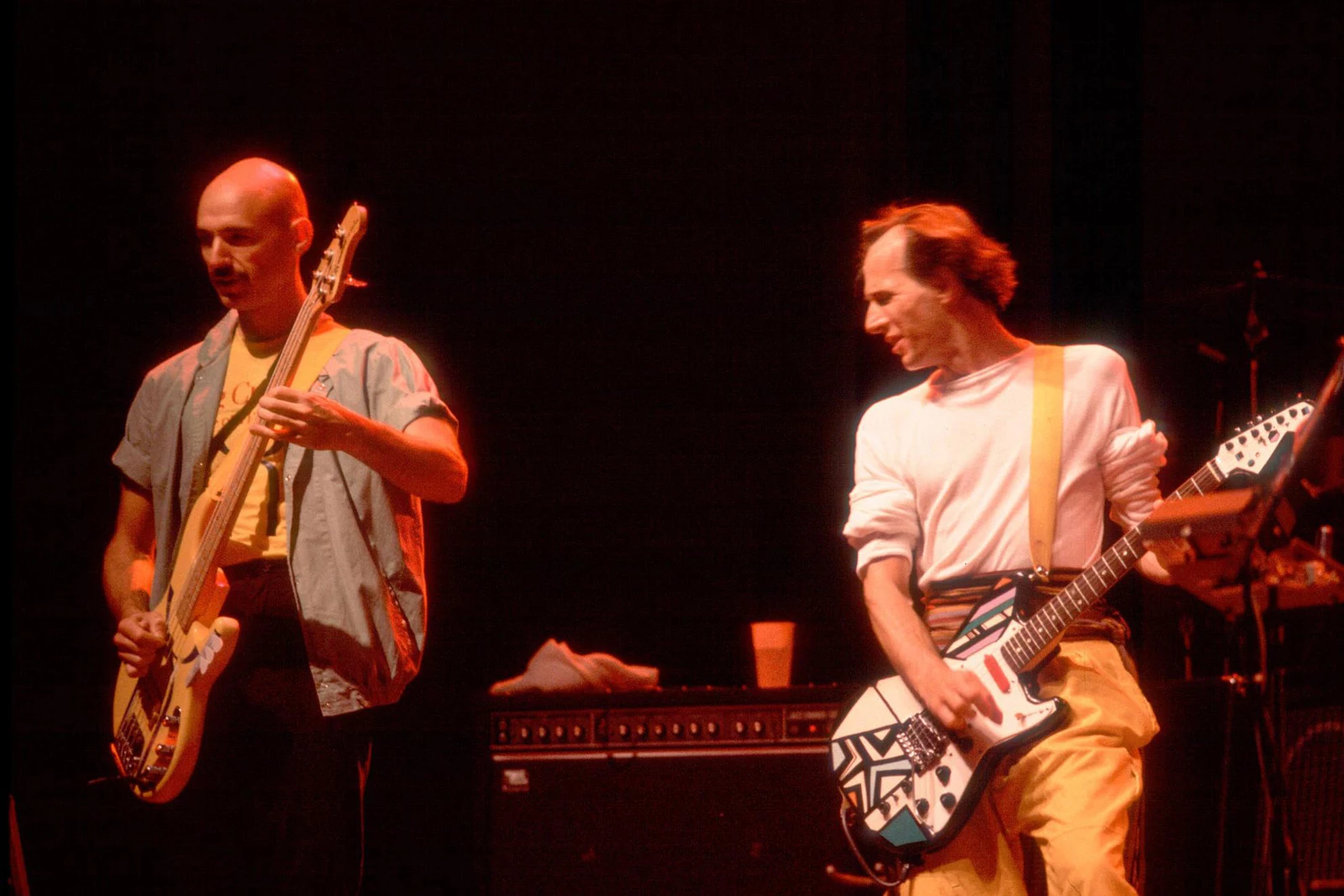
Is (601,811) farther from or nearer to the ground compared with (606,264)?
nearer to the ground

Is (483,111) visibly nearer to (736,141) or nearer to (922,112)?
(736,141)

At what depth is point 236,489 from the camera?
2918mm

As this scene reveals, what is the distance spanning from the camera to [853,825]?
271 cm

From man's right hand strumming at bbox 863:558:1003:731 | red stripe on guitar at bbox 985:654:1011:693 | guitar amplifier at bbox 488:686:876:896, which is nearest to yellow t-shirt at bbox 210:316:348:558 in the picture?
guitar amplifier at bbox 488:686:876:896

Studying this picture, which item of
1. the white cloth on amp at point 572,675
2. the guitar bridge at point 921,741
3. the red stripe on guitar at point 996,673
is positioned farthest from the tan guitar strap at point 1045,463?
the white cloth on amp at point 572,675

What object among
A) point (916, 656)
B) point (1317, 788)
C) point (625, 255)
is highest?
point (625, 255)

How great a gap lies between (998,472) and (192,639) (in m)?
1.63

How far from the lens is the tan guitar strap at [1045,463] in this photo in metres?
2.60

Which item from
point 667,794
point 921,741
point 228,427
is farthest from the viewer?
point 667,794

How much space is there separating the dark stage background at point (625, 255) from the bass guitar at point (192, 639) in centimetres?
115

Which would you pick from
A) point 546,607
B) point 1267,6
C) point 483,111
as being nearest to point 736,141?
point 483,111

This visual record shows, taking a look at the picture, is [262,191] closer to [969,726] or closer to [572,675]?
[572,675]

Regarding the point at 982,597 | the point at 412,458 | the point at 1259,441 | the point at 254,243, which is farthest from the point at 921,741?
the point at 254,243

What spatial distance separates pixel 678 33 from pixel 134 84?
1.77 metres
